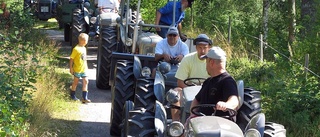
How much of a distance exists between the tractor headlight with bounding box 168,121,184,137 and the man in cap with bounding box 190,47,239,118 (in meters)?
0.39

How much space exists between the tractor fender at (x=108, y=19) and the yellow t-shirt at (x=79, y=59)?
2142mm

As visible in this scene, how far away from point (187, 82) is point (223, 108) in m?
2.05

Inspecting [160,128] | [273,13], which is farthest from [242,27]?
[160,128]

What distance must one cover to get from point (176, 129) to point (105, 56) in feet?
22.5

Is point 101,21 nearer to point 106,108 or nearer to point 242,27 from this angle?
point 106,108

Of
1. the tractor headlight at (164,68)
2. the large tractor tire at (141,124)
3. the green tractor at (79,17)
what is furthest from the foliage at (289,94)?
the green tractor at (79,17)

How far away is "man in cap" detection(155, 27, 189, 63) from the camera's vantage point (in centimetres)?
995

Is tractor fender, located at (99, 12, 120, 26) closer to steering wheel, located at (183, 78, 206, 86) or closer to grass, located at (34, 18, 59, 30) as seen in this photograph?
steering wheel, located at (183, 78, 206, 86)

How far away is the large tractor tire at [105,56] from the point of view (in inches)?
517

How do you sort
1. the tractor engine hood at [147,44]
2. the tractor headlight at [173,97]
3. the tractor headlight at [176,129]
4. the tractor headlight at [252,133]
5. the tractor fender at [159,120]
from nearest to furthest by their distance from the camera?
the tractor headlight at [252,133] < the tractor headlight at [176,129] < the tractor fender at [159,120] < the tractor headlight at [173,97] < the tractor engine hood at [147,44]

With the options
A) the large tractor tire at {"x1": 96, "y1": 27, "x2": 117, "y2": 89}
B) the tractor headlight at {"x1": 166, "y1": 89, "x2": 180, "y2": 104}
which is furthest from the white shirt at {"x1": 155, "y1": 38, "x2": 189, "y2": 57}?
the large tractor tire at {"x1": 96, "y1": 27, "x2": 117, "y2": 89}

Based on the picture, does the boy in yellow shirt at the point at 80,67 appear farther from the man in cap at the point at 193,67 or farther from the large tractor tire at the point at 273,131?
the large tractor tire at the point at 273,131

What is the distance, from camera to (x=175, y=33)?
392 inches

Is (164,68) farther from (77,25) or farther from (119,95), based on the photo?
(77,25)
